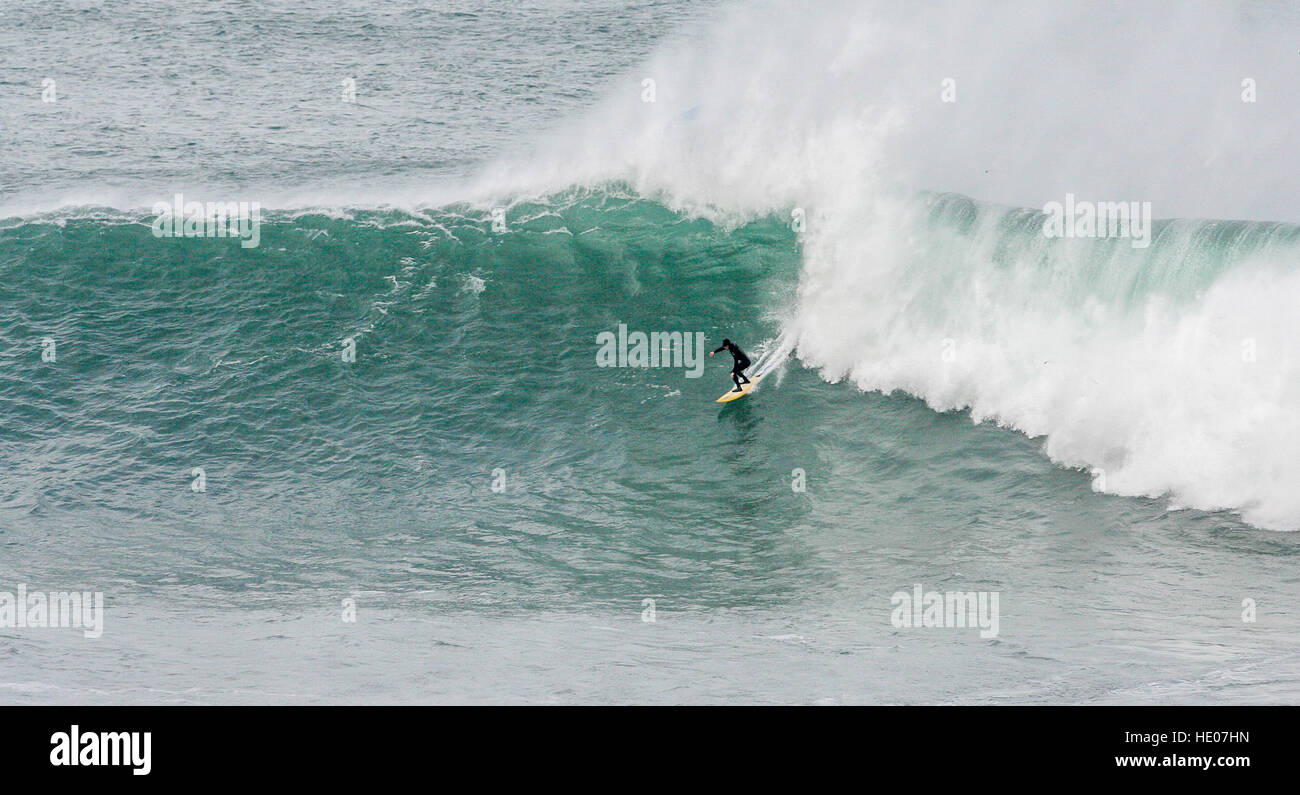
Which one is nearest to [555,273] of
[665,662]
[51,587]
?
[51,587]

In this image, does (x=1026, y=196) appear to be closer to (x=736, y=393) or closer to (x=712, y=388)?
(x=736, y=393)

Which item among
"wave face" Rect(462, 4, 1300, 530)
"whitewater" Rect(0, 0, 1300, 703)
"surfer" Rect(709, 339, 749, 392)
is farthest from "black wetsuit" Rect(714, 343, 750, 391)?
"wave face" Rect(462, 4, 1300, 530)

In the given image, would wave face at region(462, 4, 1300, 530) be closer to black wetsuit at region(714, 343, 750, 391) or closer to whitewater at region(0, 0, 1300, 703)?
whitewater at region(0, 0, 1300, 703)

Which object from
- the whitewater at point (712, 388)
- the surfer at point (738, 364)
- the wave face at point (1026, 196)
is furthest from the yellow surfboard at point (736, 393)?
A: the wave face at point (1026, 196)

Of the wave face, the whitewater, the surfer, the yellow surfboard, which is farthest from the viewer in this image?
the yellow surfboard

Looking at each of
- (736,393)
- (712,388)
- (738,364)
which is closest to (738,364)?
(738,364)

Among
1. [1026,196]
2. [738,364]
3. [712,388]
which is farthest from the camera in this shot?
[1026,196]

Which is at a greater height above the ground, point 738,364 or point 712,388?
point 738,364

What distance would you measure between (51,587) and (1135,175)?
18821mm

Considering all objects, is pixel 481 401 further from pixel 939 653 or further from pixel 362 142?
pixel 362 142

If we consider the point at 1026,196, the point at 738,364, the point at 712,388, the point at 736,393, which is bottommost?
the point at 736,393

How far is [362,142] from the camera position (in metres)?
34.5

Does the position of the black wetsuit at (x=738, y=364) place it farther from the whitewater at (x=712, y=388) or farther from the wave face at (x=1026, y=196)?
the wave face at (x=1026, y=196)

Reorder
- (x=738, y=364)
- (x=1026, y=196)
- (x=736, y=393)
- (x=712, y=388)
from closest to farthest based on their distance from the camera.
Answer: (x=738, y=364) < (x=736, y=393) < (x=712, y=388) < (x=1026, y=196)
